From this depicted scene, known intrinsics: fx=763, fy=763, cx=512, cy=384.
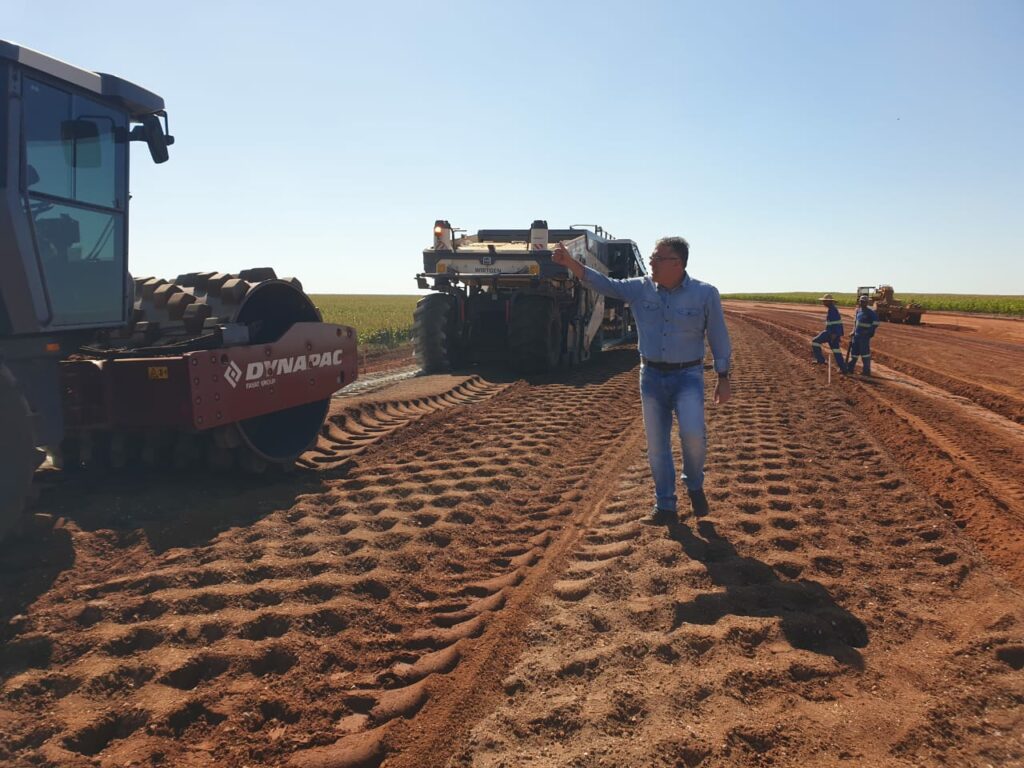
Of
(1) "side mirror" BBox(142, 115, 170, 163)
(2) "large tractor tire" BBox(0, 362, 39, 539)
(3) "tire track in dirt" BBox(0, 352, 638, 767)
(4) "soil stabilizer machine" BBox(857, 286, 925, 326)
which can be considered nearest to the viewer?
(3) "tire track in dirt" BBox(0, 352, 638, 767)

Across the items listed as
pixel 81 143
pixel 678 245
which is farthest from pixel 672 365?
pixel 81 143

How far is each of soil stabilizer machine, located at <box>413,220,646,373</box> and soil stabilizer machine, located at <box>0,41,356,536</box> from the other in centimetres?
633

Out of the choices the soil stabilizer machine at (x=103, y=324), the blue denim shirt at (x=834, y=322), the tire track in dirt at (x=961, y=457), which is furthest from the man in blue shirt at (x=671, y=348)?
the blue denim shirt at (x=834, y=322)


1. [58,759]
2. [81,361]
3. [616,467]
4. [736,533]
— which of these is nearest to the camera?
[58,759]

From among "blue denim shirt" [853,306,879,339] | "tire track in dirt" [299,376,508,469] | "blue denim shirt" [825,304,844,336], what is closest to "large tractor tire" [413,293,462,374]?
"tire track in dirt" [299,376,508,469]

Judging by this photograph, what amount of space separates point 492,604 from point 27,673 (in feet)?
6.44

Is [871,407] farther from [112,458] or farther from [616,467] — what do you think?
[112,458]

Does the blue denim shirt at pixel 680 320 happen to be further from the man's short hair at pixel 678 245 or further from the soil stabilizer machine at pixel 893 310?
the soil stabilizer machine at pixel 893 310

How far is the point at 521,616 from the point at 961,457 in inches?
204

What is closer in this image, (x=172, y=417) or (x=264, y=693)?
(x=264, y=693)

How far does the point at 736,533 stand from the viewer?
456 cm

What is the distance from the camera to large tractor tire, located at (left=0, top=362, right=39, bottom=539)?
4.00 metres

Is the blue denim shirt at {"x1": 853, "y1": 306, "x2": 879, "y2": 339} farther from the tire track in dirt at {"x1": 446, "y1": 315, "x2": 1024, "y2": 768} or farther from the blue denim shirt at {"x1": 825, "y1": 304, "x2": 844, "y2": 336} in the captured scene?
the tire track in dirt at {"x1": 446, "y1": 315, "x2": 1024, "y2": 768}

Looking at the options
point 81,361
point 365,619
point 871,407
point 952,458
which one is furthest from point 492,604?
point 871,407
